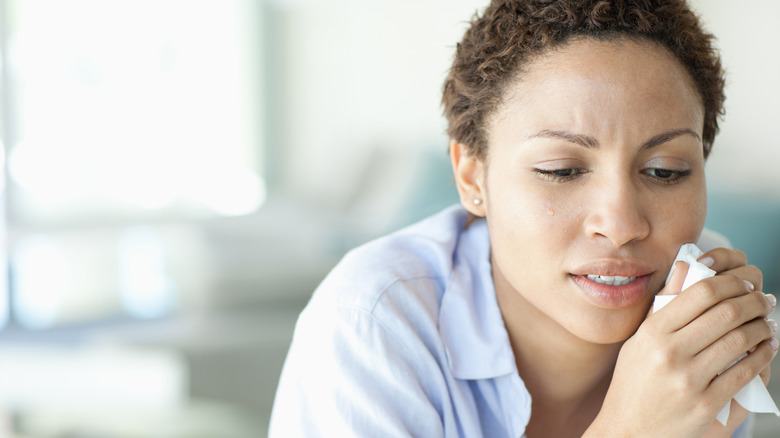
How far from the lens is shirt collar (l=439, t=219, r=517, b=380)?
1.34 meters

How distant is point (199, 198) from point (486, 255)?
1.86m

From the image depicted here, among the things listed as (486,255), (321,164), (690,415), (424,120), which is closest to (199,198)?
(321,164)

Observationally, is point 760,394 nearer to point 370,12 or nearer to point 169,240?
point 370,12

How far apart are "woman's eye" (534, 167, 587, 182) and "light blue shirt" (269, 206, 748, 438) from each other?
313mm

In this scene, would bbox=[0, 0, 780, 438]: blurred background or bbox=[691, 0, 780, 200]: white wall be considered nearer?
bbox=[691, 0, 780, 200]: white wall

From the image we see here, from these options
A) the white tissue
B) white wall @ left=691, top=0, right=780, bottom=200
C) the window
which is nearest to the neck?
the white tissue

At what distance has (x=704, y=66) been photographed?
1317 millimetres

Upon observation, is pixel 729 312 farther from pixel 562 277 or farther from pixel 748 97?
pixel 748 97

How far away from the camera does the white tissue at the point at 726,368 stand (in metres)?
1.18

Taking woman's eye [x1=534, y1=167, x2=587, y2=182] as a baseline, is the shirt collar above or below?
below

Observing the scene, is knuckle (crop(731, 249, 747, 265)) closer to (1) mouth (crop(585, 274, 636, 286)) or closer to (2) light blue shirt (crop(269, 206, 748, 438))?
(1) mouth (crop(585, 274, 636, 286))

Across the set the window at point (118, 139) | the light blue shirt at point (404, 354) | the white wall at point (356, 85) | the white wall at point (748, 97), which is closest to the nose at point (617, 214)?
the light blue shirt at point (404, 354)

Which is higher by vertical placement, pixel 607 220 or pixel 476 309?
pixel 607 220

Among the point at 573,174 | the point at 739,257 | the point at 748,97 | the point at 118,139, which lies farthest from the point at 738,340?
the point at 118,139
